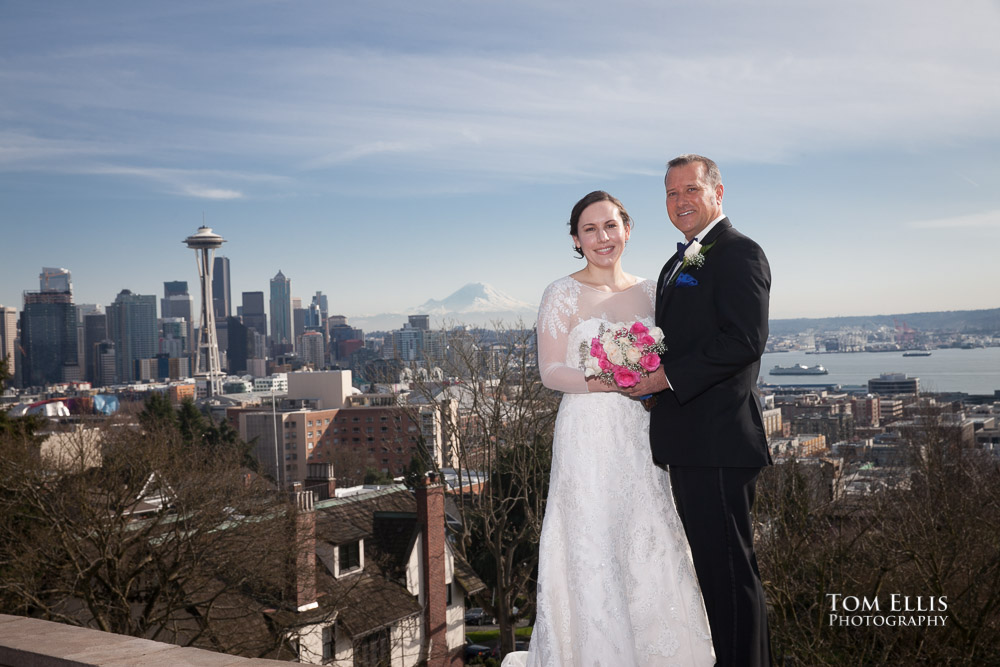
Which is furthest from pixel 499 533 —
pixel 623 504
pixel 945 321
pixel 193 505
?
pixel 945 321

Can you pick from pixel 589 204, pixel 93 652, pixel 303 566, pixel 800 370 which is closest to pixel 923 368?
pixel 800 370

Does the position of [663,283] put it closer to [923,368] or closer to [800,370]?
[923,368]

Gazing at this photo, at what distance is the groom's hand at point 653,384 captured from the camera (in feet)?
10.2

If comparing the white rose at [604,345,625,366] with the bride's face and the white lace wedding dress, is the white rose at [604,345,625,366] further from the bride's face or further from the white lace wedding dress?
the bride's face

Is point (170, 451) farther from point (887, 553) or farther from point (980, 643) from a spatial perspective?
point (980, 643)

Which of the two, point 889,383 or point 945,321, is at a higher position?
point 945,321

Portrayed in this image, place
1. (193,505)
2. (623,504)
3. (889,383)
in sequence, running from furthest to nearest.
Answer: (889,383)
(193,505)
(623,504)

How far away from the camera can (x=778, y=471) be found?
65.3ft

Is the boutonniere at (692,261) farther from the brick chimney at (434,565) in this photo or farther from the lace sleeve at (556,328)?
the brick chimney at (434,565)

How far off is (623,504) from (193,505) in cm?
1281

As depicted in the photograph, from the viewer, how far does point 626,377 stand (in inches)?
122

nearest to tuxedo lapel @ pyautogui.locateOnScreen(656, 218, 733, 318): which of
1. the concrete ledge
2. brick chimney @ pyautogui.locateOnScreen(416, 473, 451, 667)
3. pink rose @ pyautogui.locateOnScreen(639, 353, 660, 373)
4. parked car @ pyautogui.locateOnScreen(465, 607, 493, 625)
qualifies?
pink rose @ pyautogui.locateOnScreen(639, 353, 660, 373)

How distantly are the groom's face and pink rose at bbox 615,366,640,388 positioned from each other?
613mm

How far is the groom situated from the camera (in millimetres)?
2979
